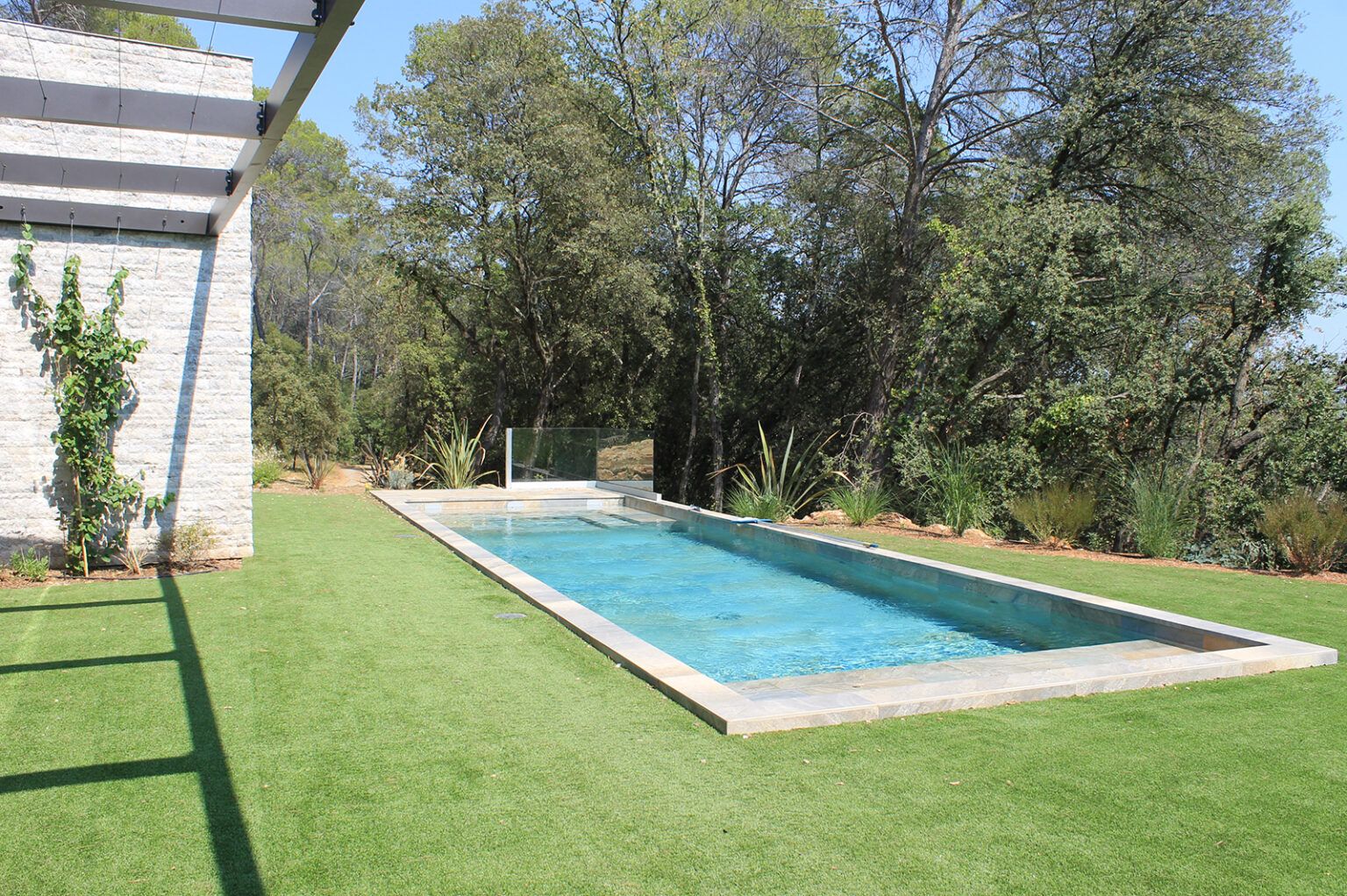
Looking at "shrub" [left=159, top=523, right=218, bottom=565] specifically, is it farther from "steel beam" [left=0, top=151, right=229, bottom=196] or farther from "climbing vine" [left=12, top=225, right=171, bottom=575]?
"steel beam" [left=0, top=151, right=229, bottom=196]

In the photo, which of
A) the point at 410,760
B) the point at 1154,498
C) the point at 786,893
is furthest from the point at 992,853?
the point at 1154,498

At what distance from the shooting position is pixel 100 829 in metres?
2.68

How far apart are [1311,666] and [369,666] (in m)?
4.90

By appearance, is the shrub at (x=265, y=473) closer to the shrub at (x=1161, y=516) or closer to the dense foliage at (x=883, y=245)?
the dense foliage at (x=883, y=245)

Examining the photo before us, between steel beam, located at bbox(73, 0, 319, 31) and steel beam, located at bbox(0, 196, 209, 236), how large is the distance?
3969 millimetres

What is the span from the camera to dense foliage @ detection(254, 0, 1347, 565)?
10797 mm

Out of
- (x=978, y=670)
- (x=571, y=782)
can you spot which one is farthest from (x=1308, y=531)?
(x=571, y=782)

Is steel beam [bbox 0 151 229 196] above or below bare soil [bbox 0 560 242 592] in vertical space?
above

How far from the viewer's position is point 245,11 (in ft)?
10.6

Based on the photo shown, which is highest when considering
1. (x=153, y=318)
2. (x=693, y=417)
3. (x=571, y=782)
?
(x=153, y=318)

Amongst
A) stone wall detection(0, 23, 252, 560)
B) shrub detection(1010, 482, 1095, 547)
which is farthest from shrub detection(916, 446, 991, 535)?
stone wall detection(0, 23, 252, 560)

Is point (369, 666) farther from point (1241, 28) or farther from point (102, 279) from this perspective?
point (1241, 28)

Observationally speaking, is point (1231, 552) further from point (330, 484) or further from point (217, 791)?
point (330, 484)

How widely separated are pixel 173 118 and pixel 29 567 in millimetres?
3836
